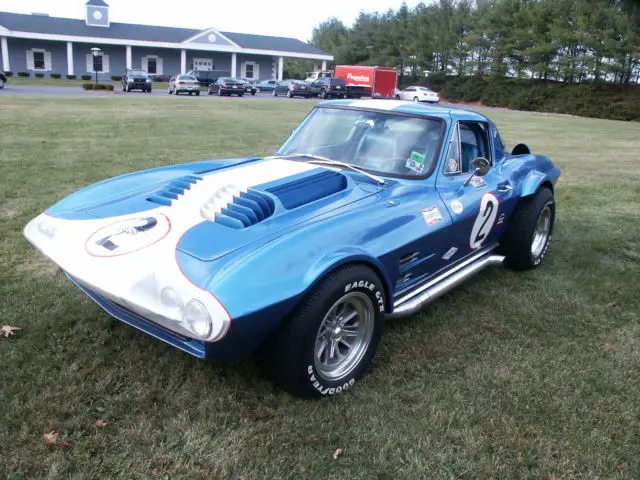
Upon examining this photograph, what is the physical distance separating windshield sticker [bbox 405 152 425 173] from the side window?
0.61 feet

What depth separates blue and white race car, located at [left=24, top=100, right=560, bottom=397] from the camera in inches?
92.0

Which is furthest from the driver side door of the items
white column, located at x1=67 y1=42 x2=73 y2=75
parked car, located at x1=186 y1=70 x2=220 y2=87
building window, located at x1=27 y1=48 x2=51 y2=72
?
building window, located at x1=27 y1=48 x2=51 y2=72

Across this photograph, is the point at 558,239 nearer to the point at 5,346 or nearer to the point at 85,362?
the point at 85,362

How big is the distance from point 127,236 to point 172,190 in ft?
2.09

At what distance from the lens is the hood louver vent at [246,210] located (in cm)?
274

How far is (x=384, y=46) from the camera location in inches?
2500

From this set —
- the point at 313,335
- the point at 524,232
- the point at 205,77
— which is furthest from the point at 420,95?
the point at 313,335

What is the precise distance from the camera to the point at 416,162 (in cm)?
366

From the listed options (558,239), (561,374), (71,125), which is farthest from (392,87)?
(561,374)

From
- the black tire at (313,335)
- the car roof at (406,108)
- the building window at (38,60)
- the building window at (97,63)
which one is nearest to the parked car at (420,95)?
the building window at (97,63)

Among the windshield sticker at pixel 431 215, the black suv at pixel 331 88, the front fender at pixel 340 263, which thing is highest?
the black suv at pixel 331 88

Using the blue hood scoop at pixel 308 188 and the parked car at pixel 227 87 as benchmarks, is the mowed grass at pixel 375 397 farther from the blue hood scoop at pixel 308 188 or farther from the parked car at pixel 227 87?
the parked car at pixel 227 87

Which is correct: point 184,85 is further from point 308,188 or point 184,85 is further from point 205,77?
point 308,188

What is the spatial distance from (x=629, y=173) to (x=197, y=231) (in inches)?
403
